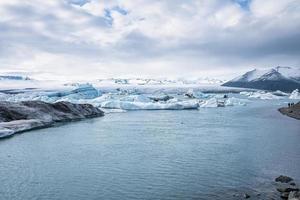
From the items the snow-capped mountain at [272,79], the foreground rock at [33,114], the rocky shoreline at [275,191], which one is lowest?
the rocky shoreline at [275,191]

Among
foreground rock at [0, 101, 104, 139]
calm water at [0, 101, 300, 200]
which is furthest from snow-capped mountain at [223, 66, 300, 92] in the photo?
calm water at [0, 101, 300, 200]

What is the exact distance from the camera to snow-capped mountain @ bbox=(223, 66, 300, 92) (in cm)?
16390

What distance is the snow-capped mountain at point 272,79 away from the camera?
163900 millimetres

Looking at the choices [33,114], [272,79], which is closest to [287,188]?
[33,114]

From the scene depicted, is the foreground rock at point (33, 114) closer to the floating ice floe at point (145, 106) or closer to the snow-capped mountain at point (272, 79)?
the floating ice floe at point (145, 106)

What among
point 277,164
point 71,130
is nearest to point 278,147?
point 277,164

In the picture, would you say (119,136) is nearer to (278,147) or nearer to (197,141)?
(197,141)

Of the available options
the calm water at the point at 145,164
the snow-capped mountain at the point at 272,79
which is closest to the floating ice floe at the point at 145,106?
the calm water at the point at 145,164

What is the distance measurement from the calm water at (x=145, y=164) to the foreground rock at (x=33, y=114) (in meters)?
1.96

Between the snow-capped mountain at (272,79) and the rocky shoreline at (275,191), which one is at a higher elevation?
the snow-capped mountain at (272,79)

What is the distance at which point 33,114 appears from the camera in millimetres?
30656

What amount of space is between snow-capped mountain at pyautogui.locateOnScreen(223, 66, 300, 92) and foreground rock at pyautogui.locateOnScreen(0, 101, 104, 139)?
5199 inches

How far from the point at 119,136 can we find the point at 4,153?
7.18m

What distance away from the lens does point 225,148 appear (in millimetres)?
18578
